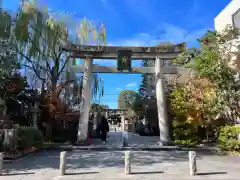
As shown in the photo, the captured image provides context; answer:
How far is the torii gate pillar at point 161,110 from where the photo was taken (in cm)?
1426

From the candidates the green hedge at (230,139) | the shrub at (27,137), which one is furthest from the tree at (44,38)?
the green hedge at (230,139)

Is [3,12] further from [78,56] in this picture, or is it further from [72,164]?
[72,164]

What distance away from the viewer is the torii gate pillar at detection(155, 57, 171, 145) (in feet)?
46.8

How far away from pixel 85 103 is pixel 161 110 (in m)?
4.92

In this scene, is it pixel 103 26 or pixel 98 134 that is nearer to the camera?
pixel 103 26

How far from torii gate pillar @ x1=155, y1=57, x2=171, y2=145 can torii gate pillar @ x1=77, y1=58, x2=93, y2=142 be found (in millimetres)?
4517

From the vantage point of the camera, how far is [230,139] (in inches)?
416

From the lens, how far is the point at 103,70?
15.6m

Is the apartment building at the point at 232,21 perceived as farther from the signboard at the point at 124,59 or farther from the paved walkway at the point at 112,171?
the signboard at the point at 124,59

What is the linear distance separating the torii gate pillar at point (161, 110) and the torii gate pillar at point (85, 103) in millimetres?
4517

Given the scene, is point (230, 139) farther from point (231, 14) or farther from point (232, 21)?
point (231, 14)

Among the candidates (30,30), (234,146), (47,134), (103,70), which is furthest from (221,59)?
(47,134)

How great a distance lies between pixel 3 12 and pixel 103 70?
6906 millimetres

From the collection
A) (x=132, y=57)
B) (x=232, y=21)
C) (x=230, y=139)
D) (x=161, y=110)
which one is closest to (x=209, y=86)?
(x=230, y=139)
